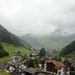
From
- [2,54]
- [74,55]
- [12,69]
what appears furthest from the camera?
[74,55]

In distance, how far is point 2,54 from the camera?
170750 mm

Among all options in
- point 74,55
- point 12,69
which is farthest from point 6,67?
point 74,55

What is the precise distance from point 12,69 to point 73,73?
26780 millimetres

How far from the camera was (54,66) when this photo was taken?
120 meters

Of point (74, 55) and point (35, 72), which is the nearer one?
point (35, 72)

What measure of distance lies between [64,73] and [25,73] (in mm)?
12946

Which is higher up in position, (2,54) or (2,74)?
(2,54)

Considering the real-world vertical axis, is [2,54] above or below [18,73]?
above

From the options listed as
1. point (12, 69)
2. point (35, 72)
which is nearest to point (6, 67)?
point (12, 69)

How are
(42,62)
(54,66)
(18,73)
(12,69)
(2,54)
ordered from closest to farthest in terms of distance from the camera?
(18,73)
(12,69)
(54,66)
(42,62)
(2,54)

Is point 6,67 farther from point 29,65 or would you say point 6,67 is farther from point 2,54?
point 2,54

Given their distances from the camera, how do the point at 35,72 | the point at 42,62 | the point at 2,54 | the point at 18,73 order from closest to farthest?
the point at 35,72
the point at 18,73
the point at 42,62
the point at 2,54

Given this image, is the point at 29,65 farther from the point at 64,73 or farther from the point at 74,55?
the point at 74,55

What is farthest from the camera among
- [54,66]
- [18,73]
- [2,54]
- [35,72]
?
[2,54]
